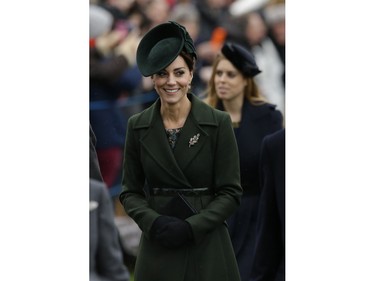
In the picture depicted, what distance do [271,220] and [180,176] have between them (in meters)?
1.10

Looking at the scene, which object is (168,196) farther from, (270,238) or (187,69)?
(270,238)

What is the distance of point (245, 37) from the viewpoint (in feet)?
16.1

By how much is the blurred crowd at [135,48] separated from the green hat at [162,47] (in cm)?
97

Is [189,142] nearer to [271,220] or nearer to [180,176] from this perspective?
[180,176]

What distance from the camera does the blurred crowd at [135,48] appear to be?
485 cm

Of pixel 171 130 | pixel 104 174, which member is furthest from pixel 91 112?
pixel 171 130

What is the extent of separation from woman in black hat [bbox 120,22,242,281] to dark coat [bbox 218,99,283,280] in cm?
83

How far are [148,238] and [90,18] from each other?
1610 mm

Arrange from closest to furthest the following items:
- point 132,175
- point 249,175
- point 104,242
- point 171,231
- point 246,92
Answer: point 171,231 → point 132,175 → point 249,175 → point 246,92 → point 104,242

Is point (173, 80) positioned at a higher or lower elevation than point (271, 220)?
higher

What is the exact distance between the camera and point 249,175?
15.5ft

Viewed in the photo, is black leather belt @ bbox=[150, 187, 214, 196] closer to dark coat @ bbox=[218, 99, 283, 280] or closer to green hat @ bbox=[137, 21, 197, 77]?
green hat @ bbox=[137, 21, 197, 77]

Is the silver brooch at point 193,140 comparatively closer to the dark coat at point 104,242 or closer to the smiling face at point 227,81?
the smiling face at point 227,81

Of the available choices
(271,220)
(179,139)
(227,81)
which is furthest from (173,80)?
(271,220)
